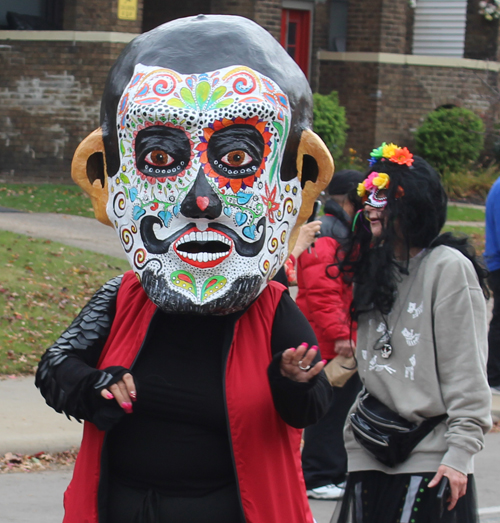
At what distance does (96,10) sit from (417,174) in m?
14.1

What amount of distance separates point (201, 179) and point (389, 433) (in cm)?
124

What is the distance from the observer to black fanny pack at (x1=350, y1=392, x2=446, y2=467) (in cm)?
309

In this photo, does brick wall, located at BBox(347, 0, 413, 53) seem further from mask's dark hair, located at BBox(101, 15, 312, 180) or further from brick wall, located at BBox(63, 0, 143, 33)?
mask's dark hair, located at BBox(101, 15, 312, 180)

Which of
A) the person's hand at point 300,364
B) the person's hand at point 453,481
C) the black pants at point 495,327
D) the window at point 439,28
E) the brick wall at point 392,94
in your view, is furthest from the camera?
the window at point 439,28

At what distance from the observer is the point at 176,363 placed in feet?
8.30

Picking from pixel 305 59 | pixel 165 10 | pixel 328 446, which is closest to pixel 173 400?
pixel 328 446

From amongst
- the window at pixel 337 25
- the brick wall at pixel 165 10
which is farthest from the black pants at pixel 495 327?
the window at pixel 337 25

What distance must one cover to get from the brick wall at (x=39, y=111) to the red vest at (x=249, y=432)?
46.7 feet

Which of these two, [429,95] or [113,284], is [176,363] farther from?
[429,95]

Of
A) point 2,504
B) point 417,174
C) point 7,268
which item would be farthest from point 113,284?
point 7,268

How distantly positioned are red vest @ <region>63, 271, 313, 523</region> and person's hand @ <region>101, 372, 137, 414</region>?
0.13 meters

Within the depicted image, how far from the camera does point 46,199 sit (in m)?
14.3

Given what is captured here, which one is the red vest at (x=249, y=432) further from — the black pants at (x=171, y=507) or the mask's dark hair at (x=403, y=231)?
the mask's dark hair at (x=403, y=231)

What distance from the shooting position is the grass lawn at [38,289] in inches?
301
